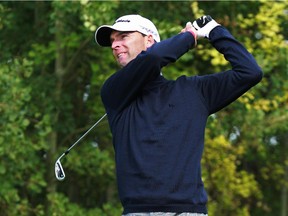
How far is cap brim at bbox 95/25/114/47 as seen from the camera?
4.01 metres

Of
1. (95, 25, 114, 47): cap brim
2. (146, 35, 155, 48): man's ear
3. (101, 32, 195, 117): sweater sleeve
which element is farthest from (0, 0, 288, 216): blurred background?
(101, 32, 195, 117): sweater sleeve

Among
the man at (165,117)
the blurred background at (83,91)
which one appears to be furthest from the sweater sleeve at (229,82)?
the blurred background at (83,91)

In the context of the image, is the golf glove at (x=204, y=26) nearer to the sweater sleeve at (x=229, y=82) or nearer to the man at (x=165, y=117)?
the man at (x=165, y=117)

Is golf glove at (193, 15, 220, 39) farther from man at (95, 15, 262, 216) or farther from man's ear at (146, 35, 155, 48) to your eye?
man's ear at (146, 35, 155, 48)

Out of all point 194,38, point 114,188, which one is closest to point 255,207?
point 114,188

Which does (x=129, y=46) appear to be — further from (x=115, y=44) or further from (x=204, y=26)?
(x=204, y=26)

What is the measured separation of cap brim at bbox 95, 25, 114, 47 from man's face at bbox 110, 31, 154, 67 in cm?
13

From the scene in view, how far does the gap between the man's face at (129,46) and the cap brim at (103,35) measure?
5.2 inches

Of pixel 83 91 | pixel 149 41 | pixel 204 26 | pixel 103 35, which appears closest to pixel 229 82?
pixel 204 26

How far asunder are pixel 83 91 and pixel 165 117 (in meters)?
7.50

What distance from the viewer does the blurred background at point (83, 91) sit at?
862 centimetres

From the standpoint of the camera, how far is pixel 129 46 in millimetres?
3863

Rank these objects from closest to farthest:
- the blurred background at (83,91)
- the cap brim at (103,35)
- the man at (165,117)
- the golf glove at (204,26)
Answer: the man at (165,117) → the golf glove at (204,26) → the cap brim at (103,35) → the blurred background at (83,91)

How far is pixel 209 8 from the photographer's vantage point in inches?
380
